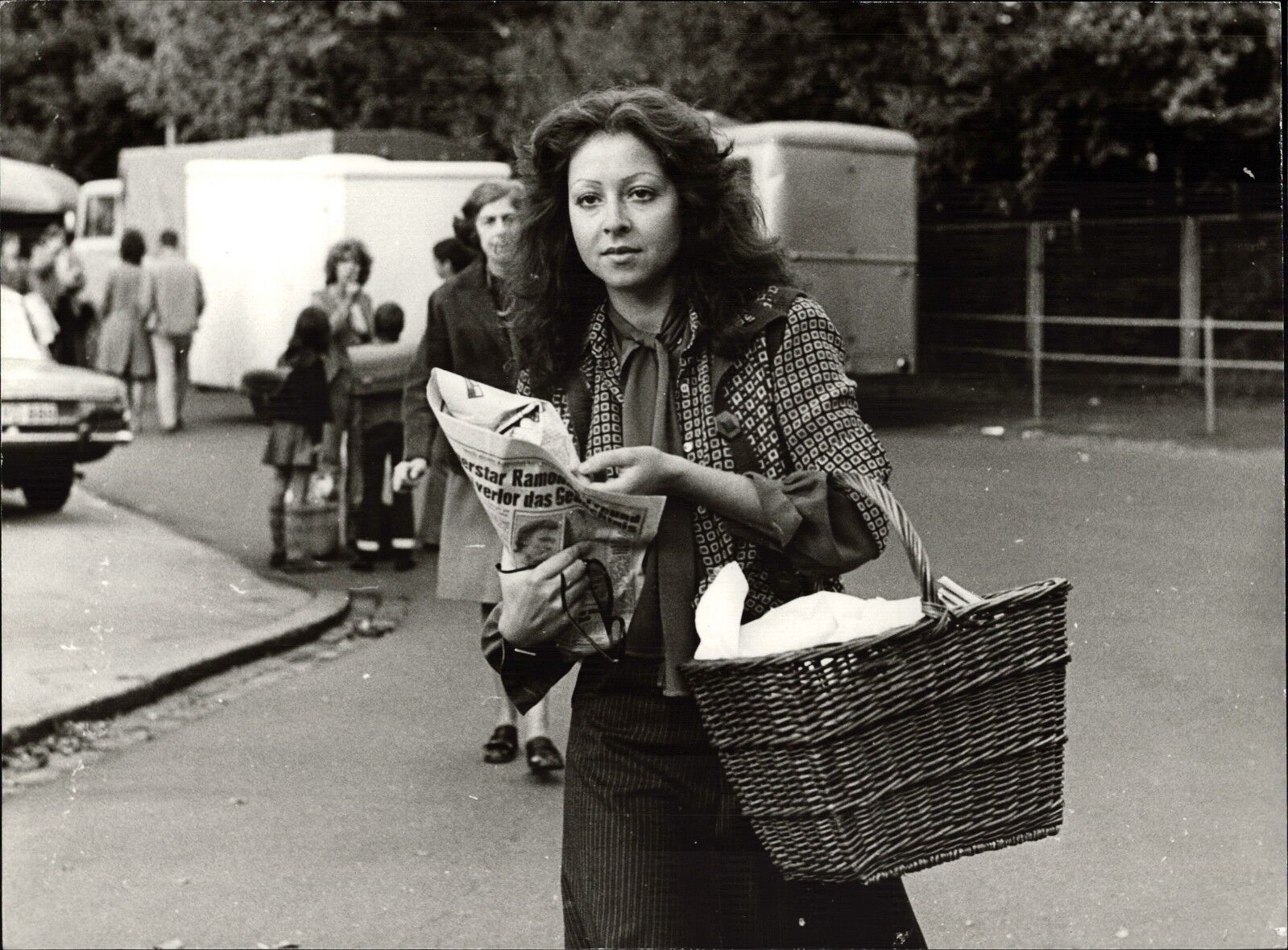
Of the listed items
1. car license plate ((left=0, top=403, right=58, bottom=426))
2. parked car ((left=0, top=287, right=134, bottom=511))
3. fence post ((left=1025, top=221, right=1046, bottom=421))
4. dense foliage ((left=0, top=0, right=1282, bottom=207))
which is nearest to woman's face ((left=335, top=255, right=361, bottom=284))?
dense foliage ((left=0, top=0, right=1282, bottom=207))

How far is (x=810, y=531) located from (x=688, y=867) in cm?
58

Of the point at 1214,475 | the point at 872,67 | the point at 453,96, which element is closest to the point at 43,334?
the point at 453,96

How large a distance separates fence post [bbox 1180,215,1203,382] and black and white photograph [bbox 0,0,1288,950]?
3.18ft

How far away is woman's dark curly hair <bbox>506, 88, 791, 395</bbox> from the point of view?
2.74m

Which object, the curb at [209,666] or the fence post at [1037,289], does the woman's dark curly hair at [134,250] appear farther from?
the fence post at [1037,289]

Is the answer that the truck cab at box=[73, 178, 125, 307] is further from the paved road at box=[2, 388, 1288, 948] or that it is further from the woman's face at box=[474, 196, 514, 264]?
the woman's face at box=[474, 196, 514, 264]

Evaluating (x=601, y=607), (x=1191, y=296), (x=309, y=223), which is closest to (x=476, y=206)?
(x=309, y=223)

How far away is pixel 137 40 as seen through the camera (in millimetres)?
6895

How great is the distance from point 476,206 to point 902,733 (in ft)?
10.8

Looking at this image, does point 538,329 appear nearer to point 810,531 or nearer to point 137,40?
point 810,531

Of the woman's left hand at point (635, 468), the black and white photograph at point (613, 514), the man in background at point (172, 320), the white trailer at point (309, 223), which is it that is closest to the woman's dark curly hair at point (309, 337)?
the black and white photograph at point (613, 514)

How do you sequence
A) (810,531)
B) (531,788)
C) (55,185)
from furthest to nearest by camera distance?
(55,185)
(531,788)
(810,531)

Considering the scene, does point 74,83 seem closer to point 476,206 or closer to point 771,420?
point 476,206

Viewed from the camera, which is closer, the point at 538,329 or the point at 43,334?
the point at 538,329
